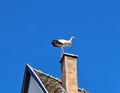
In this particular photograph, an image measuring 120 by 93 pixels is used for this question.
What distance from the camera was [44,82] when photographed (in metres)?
22.4

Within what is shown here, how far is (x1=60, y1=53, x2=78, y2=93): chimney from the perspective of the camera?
843 inches

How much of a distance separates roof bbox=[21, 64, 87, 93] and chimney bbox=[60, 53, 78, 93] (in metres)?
0.26

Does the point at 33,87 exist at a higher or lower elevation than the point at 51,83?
higher

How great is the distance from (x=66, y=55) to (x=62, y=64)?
375 millimetres

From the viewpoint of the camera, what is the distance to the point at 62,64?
22.2 m

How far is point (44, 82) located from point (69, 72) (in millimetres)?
1178

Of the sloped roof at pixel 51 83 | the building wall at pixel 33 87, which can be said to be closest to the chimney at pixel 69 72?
the sloped roof at pixel 51 83

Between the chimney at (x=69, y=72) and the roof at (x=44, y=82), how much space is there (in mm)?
257

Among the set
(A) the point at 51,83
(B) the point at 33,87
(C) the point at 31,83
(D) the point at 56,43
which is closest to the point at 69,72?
(A) the point at 51,83

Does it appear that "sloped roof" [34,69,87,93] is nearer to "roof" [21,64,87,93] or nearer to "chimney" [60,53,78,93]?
"roof" [21,64,87,93]

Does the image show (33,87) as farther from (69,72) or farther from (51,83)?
(69,72)

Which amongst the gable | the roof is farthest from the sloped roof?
the gable

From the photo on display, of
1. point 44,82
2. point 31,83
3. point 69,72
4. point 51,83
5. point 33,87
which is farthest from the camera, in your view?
point 31,83

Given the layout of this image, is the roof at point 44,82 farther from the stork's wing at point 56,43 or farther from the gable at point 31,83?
the stork's wing at point 56,43
